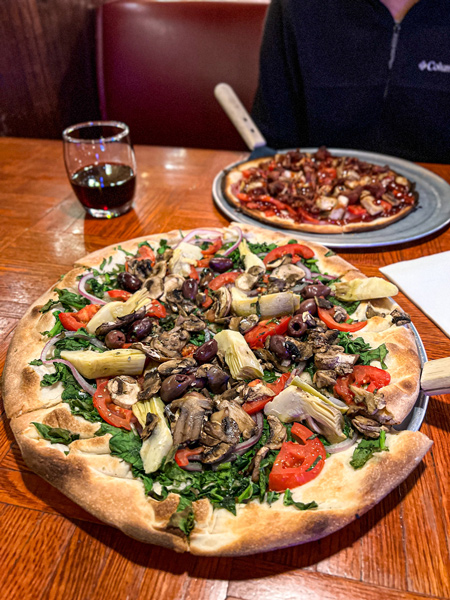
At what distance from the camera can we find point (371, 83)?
3.84 meters

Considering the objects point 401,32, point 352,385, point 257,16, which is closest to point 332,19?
point 401,32

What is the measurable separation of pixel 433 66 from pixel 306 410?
3.55 meters

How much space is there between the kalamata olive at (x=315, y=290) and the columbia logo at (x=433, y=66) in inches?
113

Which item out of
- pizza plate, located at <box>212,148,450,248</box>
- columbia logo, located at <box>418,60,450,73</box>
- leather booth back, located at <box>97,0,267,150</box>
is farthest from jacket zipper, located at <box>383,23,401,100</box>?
leather booth back, located at <box>97,0,267,150</box>

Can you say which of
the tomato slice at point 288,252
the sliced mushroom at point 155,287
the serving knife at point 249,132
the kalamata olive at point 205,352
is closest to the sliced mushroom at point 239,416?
the kalamata olive at point 205,352

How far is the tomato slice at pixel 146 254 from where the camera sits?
7.23 ft

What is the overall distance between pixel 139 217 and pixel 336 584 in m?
2.31

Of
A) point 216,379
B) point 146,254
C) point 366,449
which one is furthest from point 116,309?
point 366,449

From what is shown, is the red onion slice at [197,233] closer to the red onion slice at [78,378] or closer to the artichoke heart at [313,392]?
the red onion slice at [78,378]

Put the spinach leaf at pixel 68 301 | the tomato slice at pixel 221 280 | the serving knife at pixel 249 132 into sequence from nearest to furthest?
1. the spinach leaf at pixel 68 301
2. the tomato slice at pixel 221 280
3. the serving knife at pixel 249 132

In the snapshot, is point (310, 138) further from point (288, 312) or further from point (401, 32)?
point (288, 312)

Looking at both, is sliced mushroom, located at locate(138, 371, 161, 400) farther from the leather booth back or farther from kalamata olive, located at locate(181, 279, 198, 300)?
the leather booth back

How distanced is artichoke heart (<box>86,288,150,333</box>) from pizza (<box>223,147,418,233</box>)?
40.4 inches

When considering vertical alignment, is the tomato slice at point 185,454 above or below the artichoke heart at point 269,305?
below
